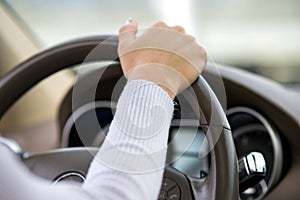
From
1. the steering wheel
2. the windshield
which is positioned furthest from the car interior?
the windshield

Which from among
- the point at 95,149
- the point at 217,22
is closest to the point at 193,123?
the point at 95,149

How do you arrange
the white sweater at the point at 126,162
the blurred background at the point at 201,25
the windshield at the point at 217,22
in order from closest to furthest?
the white sweater at the point at 126,162 → the blurred background at the point at 201,25 → the windshield at the point at 217,22

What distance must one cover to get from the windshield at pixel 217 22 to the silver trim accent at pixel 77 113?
46.8 inches

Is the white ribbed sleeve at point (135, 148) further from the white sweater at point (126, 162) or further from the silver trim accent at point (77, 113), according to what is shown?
the silver trim accent at point (77, 113)

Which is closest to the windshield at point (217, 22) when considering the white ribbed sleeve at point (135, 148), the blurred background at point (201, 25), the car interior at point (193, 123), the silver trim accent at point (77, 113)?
the blurred background at point (201, 25)

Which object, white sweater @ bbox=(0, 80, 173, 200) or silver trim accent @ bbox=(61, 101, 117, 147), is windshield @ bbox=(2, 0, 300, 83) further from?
white sweater @ bbox=(0, 80, 173, 200)

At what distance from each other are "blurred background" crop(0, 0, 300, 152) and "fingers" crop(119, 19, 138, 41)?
40.0 inches

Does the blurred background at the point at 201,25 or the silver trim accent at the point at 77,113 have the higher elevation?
the silver trim accent at the point at 77,113

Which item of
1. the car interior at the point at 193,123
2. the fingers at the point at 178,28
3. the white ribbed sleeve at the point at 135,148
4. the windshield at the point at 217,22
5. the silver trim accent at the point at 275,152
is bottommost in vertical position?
the windshield at the point at 217,22

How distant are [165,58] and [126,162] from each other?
0.13 metres

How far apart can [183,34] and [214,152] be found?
13 centimetres

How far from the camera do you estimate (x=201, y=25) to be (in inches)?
104

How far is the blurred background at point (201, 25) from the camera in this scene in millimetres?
1805

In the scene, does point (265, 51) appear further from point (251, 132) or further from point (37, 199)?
point (37, 199)
